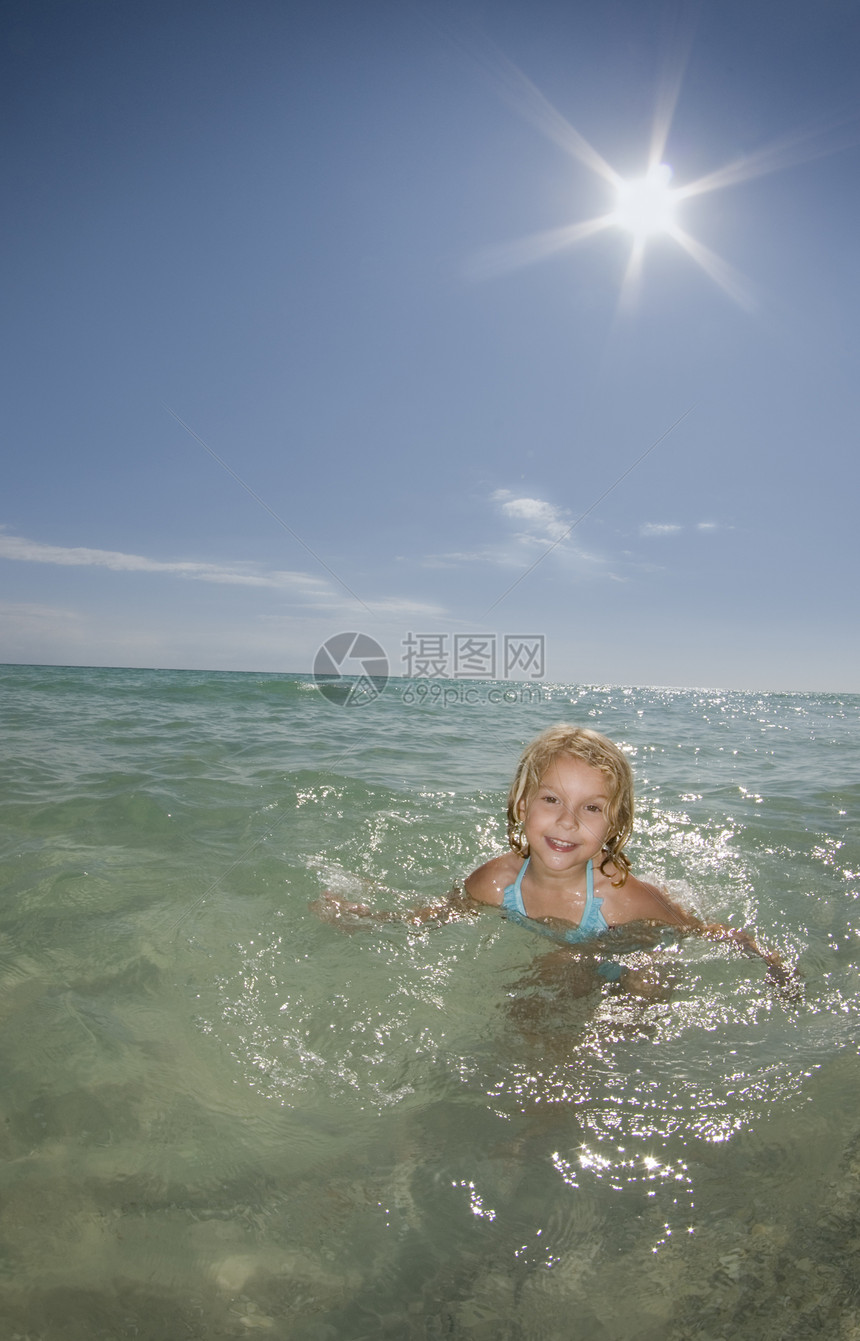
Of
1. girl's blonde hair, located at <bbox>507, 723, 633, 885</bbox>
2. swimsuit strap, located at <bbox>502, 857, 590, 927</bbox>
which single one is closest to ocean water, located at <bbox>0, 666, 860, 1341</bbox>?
swimsuit strap, located at <bbox>502, 857, 590, 927</bbox>

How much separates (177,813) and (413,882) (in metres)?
2.21

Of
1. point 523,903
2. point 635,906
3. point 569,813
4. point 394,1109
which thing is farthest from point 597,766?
point 394,1109

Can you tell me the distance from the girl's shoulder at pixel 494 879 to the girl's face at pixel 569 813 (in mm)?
483

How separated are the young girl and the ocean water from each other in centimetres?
14

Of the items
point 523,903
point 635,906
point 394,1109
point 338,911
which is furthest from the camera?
point 338,911

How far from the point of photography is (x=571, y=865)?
3.21m

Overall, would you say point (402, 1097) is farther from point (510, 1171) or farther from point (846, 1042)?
point (846, 1042)

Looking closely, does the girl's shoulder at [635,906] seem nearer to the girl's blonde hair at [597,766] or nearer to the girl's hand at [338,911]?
the girl's blonde hair at [597,766]

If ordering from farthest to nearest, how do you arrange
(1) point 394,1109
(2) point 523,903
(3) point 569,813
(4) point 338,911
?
1. (4) point 338,911
2. (2) point 523,903
3. (3) point 569,813
4. (1) point 394,1109

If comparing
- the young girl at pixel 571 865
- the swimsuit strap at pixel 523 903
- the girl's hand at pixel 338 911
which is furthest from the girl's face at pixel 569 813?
the girl's hand at pixel 338 911

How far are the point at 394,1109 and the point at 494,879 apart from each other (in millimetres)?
1588

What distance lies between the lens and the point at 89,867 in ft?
13.7

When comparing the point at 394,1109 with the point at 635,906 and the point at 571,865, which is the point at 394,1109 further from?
the point at 635,906

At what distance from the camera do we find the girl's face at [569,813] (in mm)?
3100
